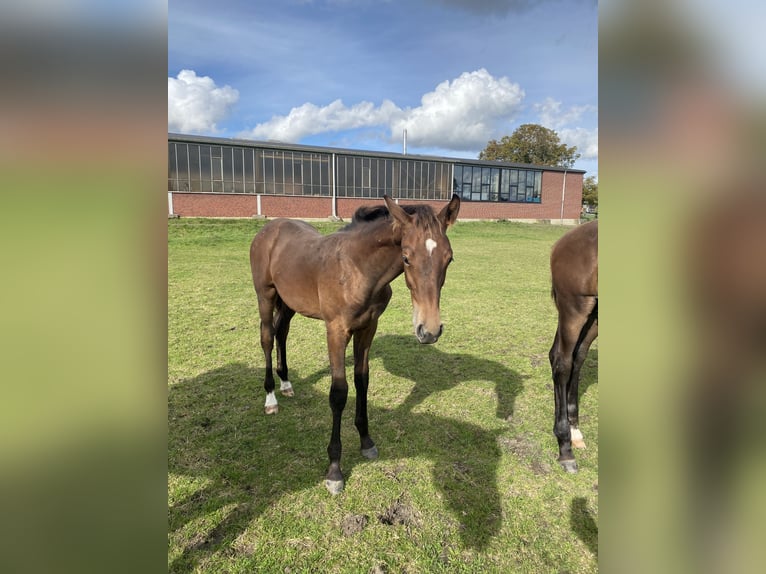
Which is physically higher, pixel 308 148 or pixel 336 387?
pixel 308 148

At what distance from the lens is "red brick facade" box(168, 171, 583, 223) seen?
30719 mm

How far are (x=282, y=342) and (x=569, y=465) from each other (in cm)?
323

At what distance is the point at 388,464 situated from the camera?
11.6ft

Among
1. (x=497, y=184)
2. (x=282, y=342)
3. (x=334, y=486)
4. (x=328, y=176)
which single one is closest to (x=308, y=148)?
(x=328, y=176)

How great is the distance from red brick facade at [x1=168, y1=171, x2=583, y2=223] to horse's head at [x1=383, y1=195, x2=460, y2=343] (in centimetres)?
2051

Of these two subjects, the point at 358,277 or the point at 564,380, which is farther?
the point at 564,380

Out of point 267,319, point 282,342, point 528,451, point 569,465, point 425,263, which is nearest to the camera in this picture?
point 425,263

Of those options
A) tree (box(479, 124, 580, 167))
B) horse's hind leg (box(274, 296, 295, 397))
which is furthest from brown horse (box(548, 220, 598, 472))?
tree (box(479, 124, 580, 167))

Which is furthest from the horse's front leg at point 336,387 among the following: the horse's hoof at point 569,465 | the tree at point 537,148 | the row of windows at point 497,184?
the tree at point 537,148

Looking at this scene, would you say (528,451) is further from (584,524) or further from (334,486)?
(334,486)

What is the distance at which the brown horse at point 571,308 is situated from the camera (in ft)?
11.0

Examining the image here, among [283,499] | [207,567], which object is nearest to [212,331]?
[283,499]

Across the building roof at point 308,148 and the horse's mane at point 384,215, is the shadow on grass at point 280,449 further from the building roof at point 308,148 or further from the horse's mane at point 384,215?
the building roof at point 308,148
